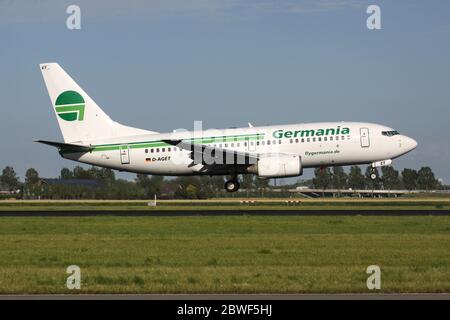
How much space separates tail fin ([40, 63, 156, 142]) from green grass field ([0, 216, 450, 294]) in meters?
17.5

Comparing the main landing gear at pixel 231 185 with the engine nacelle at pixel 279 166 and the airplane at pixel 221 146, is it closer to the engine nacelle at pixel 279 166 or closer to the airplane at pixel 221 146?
the airplane at pixel 221 146

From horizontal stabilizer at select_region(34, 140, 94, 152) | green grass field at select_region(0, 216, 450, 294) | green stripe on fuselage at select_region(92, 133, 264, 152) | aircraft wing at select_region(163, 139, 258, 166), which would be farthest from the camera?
horizontal stabilizer at select_region(34, 140, 94, 152)

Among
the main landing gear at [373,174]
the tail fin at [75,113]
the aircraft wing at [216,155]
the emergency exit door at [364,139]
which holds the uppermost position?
the tail fin at [75,113]

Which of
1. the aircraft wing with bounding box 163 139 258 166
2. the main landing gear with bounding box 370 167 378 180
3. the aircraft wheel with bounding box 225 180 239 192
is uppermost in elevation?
the aircraft wing with bounding box 163 139 258 166

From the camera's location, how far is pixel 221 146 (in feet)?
191

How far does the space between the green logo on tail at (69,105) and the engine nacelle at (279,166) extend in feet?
46.9

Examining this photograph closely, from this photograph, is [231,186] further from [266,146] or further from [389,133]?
[389,133]

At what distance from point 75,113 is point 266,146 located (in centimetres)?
1454

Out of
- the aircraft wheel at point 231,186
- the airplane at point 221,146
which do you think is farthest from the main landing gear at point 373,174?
the aircraft wheel at point 231,186

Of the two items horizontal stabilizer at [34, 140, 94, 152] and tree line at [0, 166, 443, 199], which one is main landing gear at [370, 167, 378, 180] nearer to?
tree line at [0, 166, 443, 199]

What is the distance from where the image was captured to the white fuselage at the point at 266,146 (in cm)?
5631

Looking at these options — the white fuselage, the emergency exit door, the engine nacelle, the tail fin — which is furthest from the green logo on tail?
the emergency exit door

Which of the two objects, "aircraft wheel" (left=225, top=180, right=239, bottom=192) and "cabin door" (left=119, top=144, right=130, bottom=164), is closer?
"aircraft wheel" (left=225, top=180, right=239, bottom=192)

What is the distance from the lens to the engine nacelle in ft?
186
